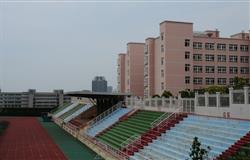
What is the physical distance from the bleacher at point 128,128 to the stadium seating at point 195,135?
324 centimetres

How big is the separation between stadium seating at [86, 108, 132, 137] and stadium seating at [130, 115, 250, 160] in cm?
1067

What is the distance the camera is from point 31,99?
99938 millimetres

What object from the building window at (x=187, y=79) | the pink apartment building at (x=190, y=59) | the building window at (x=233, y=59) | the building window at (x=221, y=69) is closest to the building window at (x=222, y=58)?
the pink apartment building at (x=190, y=59)

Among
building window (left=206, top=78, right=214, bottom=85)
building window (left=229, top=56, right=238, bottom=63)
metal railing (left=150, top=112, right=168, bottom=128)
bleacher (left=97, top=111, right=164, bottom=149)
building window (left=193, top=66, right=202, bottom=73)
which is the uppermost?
building window (left=229, top=56, right=238, bottom=63)

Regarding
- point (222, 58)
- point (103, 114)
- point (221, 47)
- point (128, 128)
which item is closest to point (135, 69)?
point (222, 58)

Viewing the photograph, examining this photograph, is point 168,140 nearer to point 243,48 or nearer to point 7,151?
point 7,151

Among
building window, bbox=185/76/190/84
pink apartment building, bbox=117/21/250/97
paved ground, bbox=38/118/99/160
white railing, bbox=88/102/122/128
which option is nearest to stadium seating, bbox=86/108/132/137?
white railing, bbox=88/102/122/128

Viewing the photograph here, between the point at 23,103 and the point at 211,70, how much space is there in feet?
234

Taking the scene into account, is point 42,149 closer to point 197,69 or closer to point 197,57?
point 197,69

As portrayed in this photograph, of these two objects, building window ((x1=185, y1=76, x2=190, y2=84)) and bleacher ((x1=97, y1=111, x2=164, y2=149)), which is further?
building window ((x1=185, y1=76, x2=190, y2=84))

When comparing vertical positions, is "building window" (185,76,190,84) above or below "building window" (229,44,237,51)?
below

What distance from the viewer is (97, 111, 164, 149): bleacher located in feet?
80.5

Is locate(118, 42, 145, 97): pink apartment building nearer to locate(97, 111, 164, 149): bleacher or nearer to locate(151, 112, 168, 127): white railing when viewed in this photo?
locate(97, 111, 164, 149): bleacher

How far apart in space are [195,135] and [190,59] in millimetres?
32325
